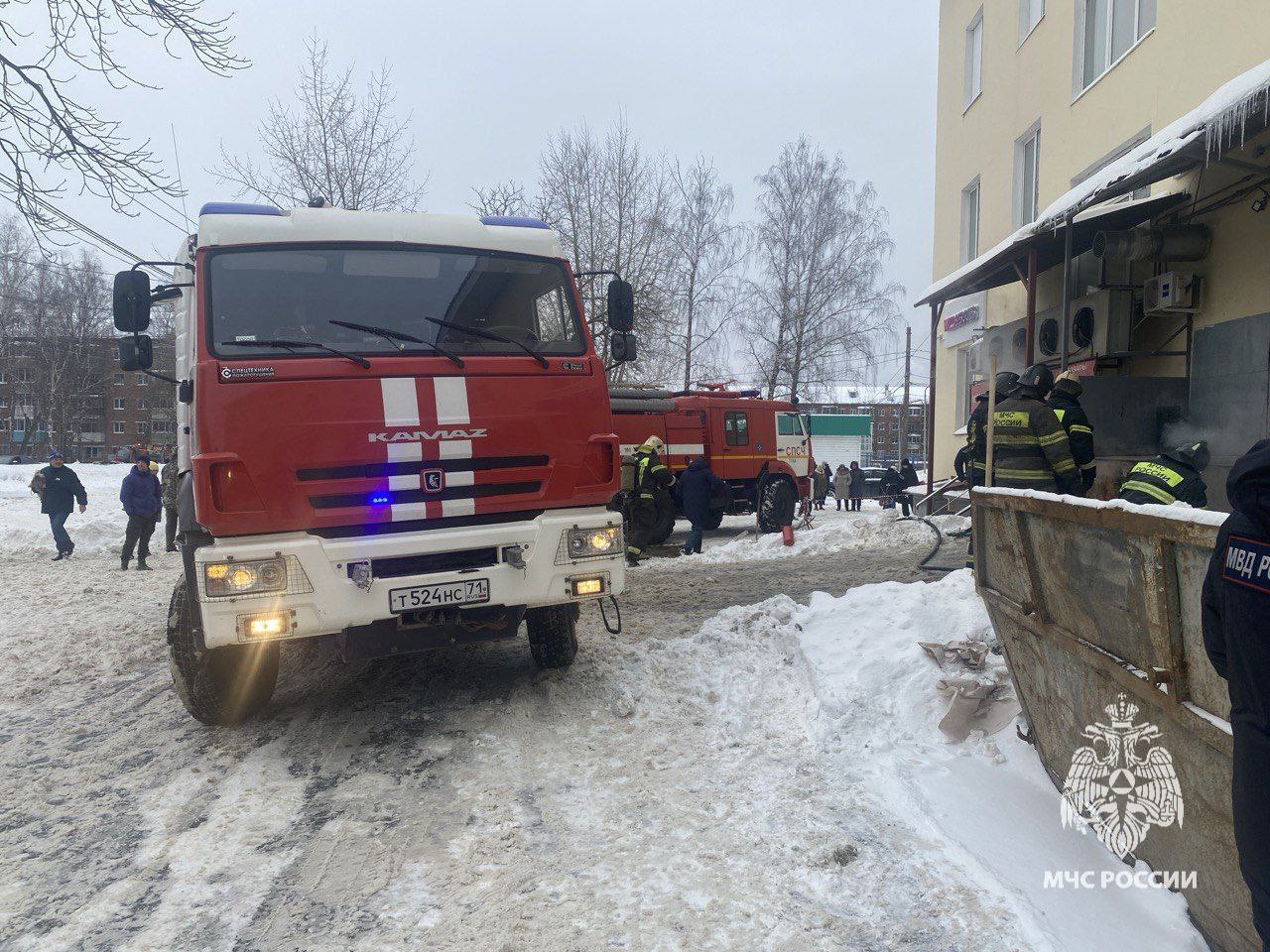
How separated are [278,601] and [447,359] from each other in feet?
4.68

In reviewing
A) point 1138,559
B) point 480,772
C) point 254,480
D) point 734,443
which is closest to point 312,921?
point 480,772

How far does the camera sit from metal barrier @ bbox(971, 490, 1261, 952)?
2232 millimetres

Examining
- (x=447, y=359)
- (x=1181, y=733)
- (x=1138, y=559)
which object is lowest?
(x=1181, y=733)

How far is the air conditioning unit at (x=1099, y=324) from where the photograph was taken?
355 inches

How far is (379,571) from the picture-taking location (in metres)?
4.01

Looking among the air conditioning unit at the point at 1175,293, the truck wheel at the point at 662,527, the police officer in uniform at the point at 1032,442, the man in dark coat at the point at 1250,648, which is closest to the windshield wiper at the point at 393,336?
the man in dark coat at the point at 1250,648

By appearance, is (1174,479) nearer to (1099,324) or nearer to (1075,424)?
(1075,424)

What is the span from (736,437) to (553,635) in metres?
11.1

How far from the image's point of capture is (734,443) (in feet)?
52.0

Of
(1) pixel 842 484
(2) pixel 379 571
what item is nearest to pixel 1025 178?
(1) pixel 842 484

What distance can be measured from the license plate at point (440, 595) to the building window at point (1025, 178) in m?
12.1

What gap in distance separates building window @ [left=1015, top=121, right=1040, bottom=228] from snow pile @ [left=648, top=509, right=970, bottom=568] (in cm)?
500


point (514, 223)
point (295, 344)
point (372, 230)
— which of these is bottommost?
point (295, 344)

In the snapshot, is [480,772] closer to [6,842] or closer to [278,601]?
[278,601]
